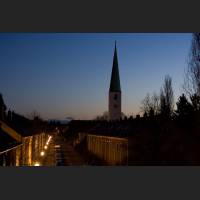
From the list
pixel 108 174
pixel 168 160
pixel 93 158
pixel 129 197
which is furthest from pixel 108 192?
pixel 93 158

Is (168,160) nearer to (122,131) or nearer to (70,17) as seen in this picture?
(122,131)

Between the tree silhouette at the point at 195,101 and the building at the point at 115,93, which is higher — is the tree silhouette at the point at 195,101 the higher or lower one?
the lower one

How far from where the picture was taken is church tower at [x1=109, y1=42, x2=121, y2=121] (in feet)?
47.6

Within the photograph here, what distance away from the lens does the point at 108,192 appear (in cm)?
562

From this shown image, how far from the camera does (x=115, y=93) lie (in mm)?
16516

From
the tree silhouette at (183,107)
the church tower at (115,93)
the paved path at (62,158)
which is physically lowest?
the paved path at (62,158)

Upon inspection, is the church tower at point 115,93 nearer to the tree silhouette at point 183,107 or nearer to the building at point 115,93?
the building at point 115,93

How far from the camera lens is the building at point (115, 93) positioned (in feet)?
47.4

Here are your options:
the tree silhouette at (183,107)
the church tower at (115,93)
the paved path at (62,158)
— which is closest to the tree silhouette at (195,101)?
the tree silhouette at (183,107)

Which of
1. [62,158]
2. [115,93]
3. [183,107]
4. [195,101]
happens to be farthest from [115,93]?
[195,101]

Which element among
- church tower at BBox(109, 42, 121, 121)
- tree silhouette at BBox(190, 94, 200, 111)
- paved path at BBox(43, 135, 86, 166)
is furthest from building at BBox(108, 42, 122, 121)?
tree silhouette at BBox(190, 94, 200, 111)

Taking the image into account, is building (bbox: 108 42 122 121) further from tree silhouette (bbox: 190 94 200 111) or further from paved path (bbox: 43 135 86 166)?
tree silhouette (bbox: 190 94 200 111)

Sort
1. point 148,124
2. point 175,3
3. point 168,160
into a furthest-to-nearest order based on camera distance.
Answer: point 148,124 → point 168,160 → point 175,3

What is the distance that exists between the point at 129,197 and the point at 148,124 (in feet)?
16.6
